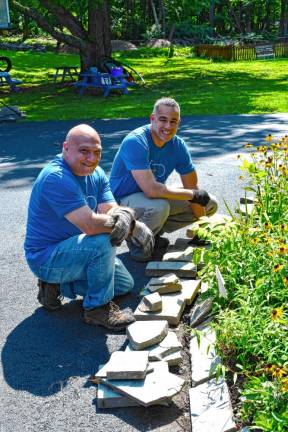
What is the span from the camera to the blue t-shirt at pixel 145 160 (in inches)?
199

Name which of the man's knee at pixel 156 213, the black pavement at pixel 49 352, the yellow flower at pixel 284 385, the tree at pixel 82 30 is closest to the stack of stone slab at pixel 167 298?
the black pavement at pixel 49 352

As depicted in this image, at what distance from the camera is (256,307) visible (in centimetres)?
324

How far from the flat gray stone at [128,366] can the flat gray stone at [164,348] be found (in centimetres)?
12

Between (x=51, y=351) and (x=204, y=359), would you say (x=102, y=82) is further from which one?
(x=204, y=359)

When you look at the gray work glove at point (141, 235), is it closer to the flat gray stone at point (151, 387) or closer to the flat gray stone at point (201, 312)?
the flat gray stone at point (201, 312)

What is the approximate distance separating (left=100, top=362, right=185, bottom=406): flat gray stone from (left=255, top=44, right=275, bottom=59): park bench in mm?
27600

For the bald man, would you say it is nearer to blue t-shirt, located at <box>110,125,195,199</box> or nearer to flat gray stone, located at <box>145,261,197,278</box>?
flat gray stone, located at <box>145,261,197,278</box>

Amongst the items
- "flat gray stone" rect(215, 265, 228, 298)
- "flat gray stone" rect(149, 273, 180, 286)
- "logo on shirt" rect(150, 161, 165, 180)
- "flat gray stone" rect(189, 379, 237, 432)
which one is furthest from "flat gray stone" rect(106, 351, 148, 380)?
"logo on shirt" rect(150, 161, 165, 180)

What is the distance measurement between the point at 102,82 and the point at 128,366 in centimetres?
1460

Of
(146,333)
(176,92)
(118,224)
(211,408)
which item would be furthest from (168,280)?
(176,92)

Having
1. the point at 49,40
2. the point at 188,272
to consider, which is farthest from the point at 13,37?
the point at 188,272

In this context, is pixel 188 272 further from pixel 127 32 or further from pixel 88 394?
pixel 127 32

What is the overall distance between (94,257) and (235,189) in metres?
3.65

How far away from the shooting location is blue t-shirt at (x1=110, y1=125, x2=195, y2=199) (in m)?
5.05
